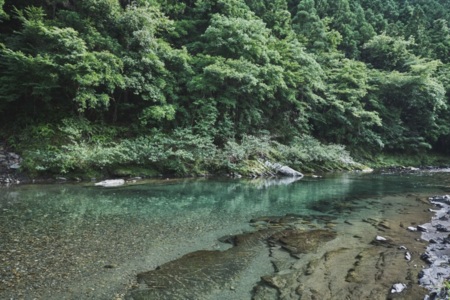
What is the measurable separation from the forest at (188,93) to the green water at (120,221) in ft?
12.3

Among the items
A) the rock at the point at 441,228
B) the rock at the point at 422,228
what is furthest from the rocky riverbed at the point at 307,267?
the rock at the point at 441,228

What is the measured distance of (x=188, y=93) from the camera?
22562 mm

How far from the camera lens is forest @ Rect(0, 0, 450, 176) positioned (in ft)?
52.2

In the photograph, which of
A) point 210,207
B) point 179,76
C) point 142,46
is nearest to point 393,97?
point 179,76

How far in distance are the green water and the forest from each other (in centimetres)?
375

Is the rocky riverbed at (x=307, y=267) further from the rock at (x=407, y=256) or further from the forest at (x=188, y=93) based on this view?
the forest at (x=188, y=93)

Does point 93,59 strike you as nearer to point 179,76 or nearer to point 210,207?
point 179,76

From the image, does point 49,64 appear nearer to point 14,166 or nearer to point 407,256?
point 14,166

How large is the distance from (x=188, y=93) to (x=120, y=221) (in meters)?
15.3

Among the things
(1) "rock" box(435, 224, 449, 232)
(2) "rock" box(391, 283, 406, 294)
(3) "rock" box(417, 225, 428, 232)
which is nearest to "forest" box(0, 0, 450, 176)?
(3) "rock" box(417, 225, 428, 232)

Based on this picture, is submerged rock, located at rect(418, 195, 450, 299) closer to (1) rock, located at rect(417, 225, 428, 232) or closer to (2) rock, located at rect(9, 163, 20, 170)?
(1) rock, located at rect(417, 225, 428, 232)

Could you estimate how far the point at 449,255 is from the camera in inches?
248

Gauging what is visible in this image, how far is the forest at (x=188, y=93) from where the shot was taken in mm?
15898

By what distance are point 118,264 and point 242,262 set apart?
7.59ft
